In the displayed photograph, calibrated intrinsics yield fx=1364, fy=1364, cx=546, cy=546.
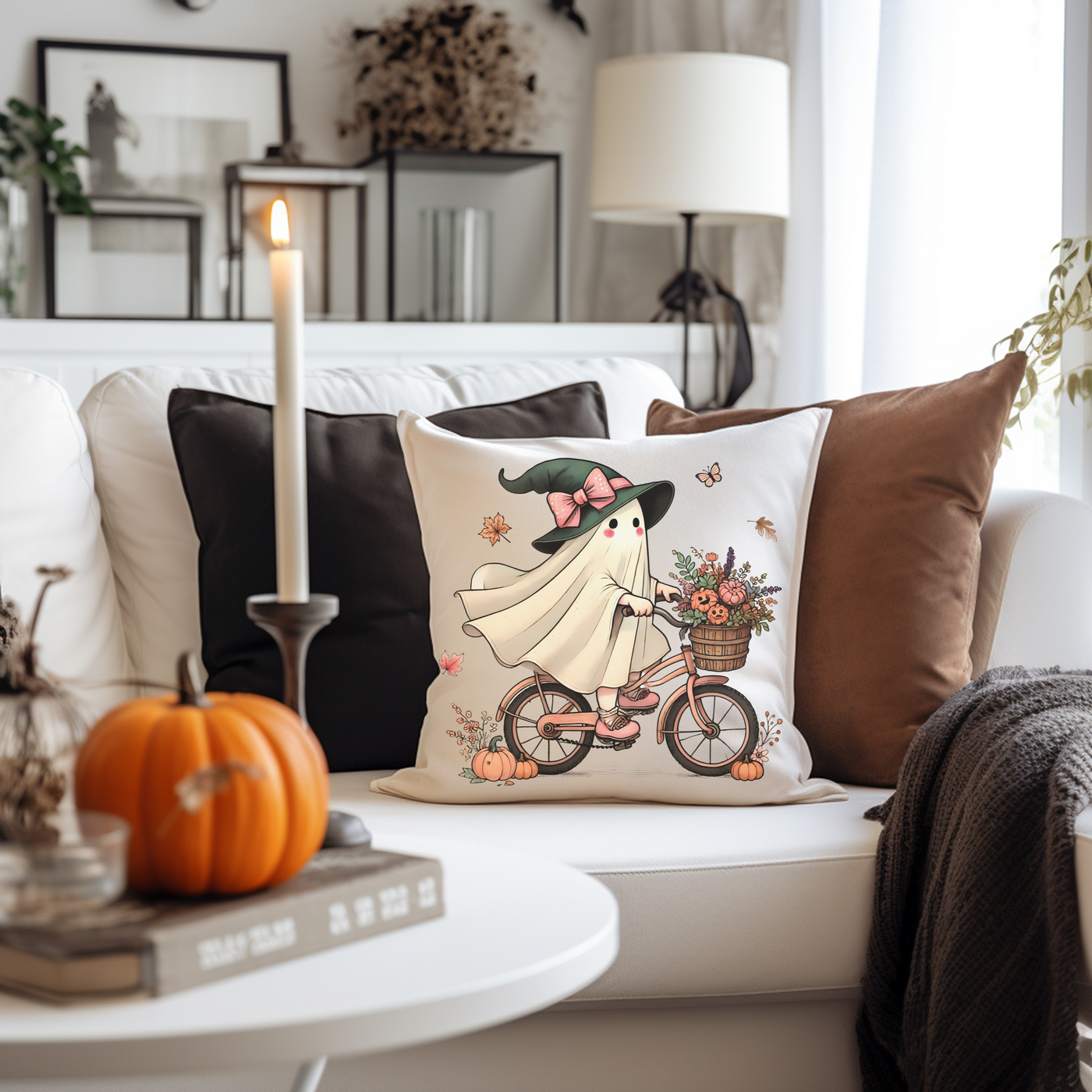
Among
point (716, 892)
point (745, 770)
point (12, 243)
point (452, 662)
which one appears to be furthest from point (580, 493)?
point (12, 243)

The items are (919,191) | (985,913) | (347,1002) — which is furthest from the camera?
(919,191)

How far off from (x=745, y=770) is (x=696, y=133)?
58.7 inches

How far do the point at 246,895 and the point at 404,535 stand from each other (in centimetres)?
83

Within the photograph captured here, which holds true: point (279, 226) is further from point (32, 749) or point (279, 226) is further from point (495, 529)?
point (495, 529)

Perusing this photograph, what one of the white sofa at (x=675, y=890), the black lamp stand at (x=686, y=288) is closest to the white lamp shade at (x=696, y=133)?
the black lamp stand at (x=686, y=288)

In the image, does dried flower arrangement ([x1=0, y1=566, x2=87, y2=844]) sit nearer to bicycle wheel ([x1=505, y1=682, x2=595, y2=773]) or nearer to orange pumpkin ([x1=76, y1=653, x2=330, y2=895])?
orange pumpkin ([x1=76, y1=653, x2=330, y2=895])

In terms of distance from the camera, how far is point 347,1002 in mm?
701

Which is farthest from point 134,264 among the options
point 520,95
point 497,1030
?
point 497,1030

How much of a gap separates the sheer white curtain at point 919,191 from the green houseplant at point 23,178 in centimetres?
155

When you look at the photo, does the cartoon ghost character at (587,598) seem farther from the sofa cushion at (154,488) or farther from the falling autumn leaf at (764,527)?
the sofa cushion at (154,488)

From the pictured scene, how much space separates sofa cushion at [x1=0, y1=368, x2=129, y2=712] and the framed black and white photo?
150cm

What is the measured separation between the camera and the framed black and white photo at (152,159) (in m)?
3.04

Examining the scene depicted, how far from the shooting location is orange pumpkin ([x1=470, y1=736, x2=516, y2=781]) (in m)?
1.40

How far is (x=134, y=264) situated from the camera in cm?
307
